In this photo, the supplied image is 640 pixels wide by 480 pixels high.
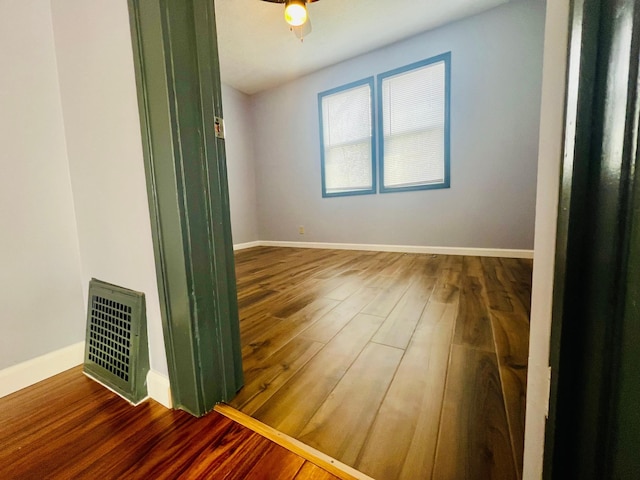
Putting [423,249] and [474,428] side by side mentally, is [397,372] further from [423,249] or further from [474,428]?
[423,249]

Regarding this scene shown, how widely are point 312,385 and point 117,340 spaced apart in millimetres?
686

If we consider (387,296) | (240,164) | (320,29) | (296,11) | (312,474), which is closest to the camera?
(312,474)

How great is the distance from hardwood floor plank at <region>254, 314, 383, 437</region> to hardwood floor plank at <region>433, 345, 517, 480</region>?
0.34 metres

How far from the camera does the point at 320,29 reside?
8.88ft

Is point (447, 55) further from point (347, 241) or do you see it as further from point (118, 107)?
point (118, 107)

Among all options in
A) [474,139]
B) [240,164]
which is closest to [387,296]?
[474,139]

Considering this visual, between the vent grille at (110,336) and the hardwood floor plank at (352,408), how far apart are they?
65 cm

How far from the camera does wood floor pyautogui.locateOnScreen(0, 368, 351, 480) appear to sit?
1.96 ft

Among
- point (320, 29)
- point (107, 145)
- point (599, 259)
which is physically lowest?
point (599, 259)

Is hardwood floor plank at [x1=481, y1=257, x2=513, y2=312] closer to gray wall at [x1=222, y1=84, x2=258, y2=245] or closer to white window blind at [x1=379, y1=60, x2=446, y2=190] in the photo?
white window blind at [x1=379, y1=60, x2=446, y2=190]

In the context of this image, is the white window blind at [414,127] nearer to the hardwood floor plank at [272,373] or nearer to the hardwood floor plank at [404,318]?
the hardwood floor plank at [404,318]

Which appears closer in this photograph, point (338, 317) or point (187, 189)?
point (187, 189)

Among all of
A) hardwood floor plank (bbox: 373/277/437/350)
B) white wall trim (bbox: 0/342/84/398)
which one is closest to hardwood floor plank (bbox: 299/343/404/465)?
hardwood floor plank (bbox: 373/277/437/350)

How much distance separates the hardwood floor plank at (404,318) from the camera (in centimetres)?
115
